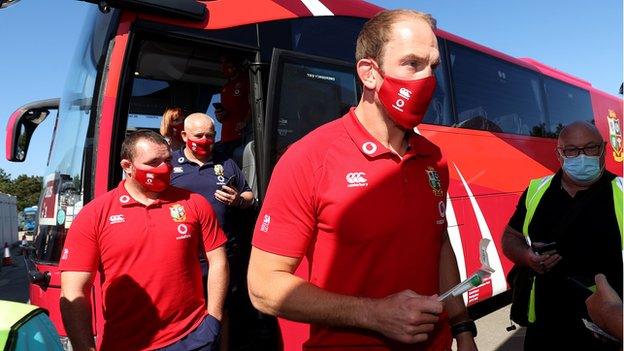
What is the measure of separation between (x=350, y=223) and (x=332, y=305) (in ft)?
0.86

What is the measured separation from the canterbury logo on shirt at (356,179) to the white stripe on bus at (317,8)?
324 cm

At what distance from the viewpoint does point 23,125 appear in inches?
207

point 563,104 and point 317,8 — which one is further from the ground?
point 317,8

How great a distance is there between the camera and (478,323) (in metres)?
6.12

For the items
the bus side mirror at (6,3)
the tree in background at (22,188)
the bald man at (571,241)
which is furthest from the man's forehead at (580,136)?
the tree in background at (22,188)

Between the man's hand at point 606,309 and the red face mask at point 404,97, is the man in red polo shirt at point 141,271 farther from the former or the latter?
the man's hand at point 606,309

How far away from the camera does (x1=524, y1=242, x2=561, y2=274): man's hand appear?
281 cm

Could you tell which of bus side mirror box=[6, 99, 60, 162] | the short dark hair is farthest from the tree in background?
the short dark hair

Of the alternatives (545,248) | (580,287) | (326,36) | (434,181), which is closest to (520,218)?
(545,248)

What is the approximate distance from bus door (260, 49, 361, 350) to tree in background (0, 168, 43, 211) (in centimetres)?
7467

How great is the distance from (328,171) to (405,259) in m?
0.39

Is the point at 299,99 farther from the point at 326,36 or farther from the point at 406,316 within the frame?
the point at 406,316

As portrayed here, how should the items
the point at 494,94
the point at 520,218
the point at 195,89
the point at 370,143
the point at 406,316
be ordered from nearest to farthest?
1. the point at 406,316
2. the point at 370,143
3. the point at 520,218
4. the point at 195,89
5. the point at 494,94

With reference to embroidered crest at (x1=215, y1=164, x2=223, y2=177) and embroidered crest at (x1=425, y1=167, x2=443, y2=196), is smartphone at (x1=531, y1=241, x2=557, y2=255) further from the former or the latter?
embroidered crest at (x1=215, y1=164, x2=223, y2=177)
